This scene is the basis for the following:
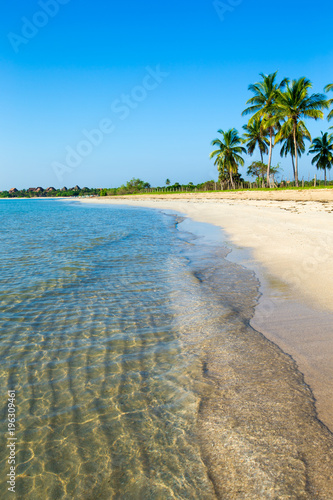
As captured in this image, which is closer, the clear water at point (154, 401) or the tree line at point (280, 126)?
the clear water at point (154, 401)

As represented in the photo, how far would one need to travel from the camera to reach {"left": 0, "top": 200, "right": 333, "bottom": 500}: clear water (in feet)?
6.11

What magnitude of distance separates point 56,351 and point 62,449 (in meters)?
1.46

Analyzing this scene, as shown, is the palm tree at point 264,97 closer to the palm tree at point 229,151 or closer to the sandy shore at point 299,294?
the palm tree at point 229,151

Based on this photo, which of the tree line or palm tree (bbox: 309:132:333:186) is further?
palm tree (bbox: 309:132:333:186)

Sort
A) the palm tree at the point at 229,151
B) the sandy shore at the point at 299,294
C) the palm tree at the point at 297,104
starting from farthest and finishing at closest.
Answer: the palm tree at the point at 229,151, the palm tree at the point at 297,104, the sandy shore at the point at 299,294

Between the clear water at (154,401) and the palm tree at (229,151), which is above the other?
the palm tree at (229,151)

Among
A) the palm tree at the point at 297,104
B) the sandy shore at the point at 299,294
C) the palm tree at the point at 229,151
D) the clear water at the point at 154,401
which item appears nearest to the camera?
the clear water at the point at 154,401

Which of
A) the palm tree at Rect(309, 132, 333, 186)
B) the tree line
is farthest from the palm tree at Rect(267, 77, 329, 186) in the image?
the palm tree at Rect(309, 132, 333, 186)

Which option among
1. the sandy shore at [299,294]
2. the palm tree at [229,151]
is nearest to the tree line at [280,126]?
the palm tree at [229,151]

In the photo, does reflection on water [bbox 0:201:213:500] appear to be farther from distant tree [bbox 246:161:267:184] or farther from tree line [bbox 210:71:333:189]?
distant tree [bbox 246:161:267:184]

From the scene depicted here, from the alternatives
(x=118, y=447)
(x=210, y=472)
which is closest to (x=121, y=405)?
(x=118, y=447)

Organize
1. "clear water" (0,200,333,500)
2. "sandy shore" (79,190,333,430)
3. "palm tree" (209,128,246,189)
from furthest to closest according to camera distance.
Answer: "palm tree" (209,128,246,189), "sandy shore" (79,190,333,430), "clear water" (0,200,333,500)

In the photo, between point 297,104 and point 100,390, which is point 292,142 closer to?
point 297,104

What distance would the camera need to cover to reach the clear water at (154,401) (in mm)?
1863
